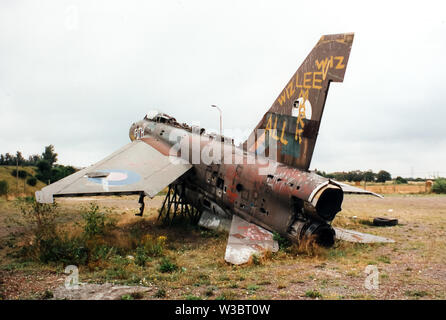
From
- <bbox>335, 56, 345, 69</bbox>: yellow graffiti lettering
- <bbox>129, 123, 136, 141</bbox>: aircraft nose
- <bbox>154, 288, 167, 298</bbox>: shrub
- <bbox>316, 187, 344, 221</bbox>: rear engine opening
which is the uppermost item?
<bbox>335, 56, 345, 69</bbox>: yellow graffiti lettering

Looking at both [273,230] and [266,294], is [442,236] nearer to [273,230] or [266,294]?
[273,230]

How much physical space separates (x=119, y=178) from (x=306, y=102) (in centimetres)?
739

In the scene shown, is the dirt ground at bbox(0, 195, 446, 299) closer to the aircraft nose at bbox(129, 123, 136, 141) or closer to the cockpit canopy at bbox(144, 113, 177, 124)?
the cockpit canopy at bbox(144, 113, 177, 124)

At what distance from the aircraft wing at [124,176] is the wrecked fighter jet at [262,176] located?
34 millimetres

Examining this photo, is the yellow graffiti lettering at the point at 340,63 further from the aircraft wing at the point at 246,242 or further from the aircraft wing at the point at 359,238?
the aircraft wing at the point at 359,238

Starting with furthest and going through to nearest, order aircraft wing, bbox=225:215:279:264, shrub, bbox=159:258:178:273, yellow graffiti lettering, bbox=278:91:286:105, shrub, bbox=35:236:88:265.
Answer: yellow graffiti lettering, bbox=278:91:286:105 → aircraft wing, bbox=225:215:279:264 → shrub, bbox=35:236:88:265 → shrub, bbox=159:258:178:273

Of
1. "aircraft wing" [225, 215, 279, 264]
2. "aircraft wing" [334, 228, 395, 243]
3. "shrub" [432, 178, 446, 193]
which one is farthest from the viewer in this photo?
"shrub" [432, 178, 446, 193]

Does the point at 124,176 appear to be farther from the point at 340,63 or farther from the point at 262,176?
the point at 340,63

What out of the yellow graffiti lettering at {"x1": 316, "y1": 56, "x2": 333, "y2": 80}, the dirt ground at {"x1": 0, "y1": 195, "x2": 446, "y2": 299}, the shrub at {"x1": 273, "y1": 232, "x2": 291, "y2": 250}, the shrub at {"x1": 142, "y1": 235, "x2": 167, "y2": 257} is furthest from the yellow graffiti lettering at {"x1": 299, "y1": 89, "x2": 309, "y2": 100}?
the shrub at {"x1": 142, "y1": 235, "x2": 167, "y2": 257}

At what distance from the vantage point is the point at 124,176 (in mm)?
12055

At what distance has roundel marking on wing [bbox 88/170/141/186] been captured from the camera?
1152cm

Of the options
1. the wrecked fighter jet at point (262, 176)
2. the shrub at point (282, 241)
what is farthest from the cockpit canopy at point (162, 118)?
the shrub at point (282, 241)

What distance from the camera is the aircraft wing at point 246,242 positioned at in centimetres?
893

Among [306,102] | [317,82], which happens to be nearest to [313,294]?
[306,102]
